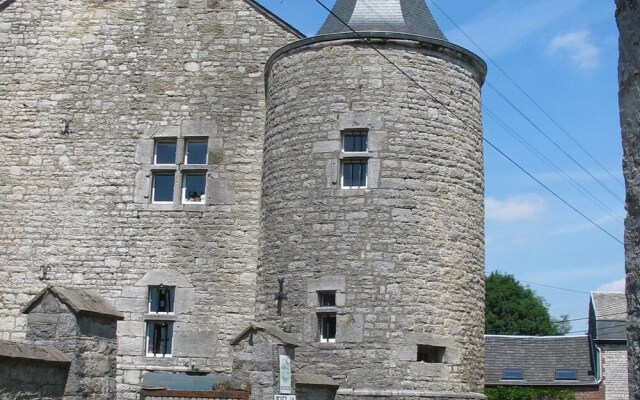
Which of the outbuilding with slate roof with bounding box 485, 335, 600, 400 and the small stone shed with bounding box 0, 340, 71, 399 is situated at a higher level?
the outbuilding with slate roof with bounding box 485, 335, 600, 400

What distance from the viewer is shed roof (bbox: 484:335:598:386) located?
28.2 m

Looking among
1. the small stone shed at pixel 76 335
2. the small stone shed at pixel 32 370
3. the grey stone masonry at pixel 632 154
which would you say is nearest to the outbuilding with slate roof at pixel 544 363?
the small stone shed at pixel 76 335

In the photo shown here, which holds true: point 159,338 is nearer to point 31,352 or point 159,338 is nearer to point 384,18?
point 384,18

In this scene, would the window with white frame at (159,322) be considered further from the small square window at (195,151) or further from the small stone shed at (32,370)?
the small stone shed at (32,370)

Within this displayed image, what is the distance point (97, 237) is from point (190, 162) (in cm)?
205

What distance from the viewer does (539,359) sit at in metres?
28.9

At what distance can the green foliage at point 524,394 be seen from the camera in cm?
2681

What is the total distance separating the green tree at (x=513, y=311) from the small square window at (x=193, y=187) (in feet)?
104

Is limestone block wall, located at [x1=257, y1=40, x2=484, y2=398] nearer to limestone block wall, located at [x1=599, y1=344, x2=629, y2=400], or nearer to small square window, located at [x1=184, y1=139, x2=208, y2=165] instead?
small square window, located at [x1=184, y1=139, x2=208, y2=165]

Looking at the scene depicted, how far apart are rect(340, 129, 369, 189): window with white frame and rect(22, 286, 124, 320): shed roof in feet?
18.6

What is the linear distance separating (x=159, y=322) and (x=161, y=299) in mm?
393

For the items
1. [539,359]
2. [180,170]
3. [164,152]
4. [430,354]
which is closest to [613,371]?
[539,359]

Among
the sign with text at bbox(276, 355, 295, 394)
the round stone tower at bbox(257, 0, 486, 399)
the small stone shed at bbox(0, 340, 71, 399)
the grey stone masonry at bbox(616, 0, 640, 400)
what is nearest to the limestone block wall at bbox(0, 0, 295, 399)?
the round stone tower at bbox(257, 0, 486, 399)

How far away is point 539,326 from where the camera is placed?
146ft
